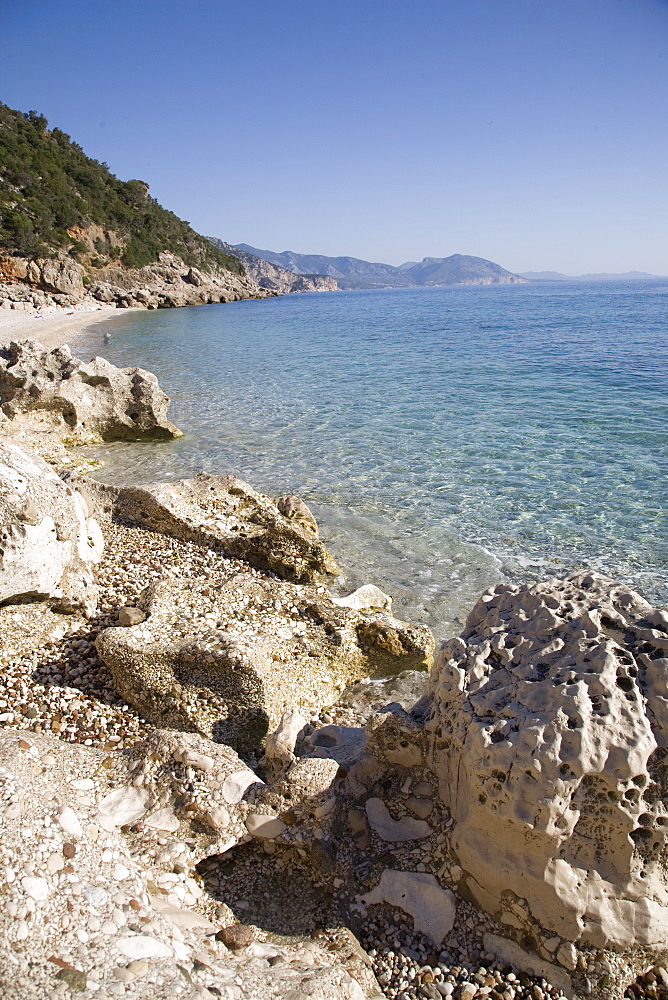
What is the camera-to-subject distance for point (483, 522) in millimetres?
8680

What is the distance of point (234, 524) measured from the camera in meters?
6.44

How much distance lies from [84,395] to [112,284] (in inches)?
2312

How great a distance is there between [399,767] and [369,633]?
1.93 metres

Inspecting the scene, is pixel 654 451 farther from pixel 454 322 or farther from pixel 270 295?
pixel 270 295

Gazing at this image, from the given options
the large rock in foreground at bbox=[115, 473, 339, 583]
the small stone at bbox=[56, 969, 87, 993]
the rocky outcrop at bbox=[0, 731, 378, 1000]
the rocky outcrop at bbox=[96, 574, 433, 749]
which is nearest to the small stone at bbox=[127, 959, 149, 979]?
the rocky outcrop at bbox=[0, 731, 378, 1000]

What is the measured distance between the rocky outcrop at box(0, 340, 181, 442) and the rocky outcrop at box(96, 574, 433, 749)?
838 centimetres

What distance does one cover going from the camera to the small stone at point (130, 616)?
4867mm

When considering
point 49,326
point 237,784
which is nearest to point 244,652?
point 237,784

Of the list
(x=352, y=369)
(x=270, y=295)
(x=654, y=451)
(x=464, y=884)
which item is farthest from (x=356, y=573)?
(x=270, y=295)

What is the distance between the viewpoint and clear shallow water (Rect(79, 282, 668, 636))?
7598 millimetres

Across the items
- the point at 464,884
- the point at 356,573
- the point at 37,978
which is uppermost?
the point at 37,978

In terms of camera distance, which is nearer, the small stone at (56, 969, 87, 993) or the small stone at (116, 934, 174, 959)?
the small stone at (56, 969, 87, 993)

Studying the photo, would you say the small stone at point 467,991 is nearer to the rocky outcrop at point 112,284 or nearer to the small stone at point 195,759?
the small stone at point 195,759

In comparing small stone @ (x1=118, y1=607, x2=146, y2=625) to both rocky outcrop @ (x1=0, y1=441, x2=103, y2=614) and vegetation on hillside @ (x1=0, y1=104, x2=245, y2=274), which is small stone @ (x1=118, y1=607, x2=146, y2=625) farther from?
vegetation on hillside @ (x1=0, y1=104, x2=245, y2=274)
